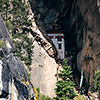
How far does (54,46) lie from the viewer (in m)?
27.6

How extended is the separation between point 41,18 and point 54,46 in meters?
5.07

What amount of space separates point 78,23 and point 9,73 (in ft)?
57.9

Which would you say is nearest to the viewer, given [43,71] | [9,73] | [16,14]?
[9,73]

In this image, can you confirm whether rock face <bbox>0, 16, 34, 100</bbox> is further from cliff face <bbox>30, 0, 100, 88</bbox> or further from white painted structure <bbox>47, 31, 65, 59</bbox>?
white painted structure <bbox>47, 31, 65, 59</bbox>

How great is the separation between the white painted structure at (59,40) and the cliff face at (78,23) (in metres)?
1.29

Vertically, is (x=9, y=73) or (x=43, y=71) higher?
(x=9, y=73)

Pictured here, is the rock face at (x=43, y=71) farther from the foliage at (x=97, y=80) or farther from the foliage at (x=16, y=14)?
the foliage at (x=97, y=80)

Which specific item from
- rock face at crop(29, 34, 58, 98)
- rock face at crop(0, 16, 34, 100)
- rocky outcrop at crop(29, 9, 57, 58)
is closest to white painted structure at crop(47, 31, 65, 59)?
rocky outcrop at crop(29, 9, 57, 58)

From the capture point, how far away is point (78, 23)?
27219mm

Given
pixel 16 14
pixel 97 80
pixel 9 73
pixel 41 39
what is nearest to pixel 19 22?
pixel 16 14

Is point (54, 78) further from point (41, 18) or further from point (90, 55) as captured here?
point (41, 18)

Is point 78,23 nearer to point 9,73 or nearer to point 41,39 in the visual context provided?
point 41,39

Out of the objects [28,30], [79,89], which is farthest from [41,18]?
[79,89]

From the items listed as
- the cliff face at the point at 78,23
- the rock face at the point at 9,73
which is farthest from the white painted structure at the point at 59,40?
the rock face at the point at 9,73
